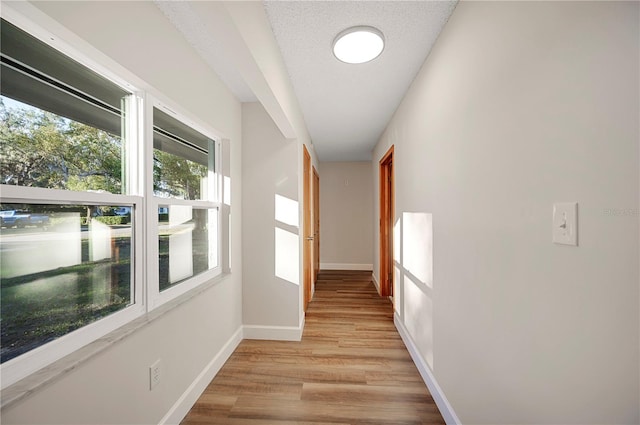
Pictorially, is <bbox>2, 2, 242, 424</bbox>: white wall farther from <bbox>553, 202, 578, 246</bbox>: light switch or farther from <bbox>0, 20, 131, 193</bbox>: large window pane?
<bbox>553, 202, 578, 246</bbox>: light switch

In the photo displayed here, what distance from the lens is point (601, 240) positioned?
0.68 m

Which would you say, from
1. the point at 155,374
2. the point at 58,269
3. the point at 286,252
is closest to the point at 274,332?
the point at 286,252

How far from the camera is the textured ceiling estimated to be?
1451mm

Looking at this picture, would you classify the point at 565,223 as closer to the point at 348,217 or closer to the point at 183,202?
the point at 183,202

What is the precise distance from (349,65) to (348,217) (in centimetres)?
407

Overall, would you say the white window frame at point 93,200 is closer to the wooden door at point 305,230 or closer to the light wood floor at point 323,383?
the light wood floor at point 323,383

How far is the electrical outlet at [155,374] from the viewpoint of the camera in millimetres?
1400

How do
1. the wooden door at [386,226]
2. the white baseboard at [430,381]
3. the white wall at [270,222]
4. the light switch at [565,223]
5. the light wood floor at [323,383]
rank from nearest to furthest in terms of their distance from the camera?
1. the light switch at [565,223]
2. the white baseboard at [430,381]
3. the light wood floor at [323,383]
4. the white wall at [270,222]
5. the wooden door at [386,226]

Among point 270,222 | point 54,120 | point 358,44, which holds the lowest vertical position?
point 270,222

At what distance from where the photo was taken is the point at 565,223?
0.78 m

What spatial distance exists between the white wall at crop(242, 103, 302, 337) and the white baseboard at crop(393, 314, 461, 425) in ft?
3.52

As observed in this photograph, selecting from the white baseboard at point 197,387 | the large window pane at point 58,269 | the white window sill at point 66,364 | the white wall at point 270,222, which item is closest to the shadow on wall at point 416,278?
the white wall at point 270,222

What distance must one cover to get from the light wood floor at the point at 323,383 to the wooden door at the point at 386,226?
1.04m

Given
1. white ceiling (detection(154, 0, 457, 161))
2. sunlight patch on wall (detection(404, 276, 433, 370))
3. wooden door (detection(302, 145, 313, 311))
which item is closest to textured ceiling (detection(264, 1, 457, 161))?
white ceiling (detection(154, 0, 457, 161))
